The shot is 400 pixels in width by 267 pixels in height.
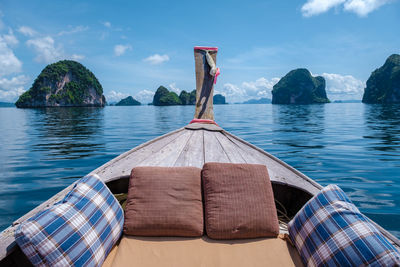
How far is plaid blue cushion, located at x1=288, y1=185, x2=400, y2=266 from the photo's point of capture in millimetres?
1172

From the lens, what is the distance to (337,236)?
4.42ft

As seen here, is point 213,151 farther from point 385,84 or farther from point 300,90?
point 300,90

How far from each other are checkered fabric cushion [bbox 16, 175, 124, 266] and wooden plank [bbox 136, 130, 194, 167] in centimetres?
85

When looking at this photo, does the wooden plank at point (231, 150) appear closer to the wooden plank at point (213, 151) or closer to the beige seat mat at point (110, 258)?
the wooden plank at point (213, 151)

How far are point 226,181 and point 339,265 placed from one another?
938 mm

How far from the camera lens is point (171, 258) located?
1524 mm

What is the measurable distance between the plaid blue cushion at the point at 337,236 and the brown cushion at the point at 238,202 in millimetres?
225

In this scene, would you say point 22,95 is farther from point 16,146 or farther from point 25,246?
point 25,246

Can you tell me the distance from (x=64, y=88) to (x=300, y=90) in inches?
3635

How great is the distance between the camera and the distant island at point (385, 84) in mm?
59978

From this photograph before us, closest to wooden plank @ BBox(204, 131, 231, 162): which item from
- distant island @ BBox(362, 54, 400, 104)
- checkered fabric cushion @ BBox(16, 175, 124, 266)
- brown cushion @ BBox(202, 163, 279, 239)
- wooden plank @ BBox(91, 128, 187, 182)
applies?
wooden plank @ BBox(91, 128, 187, 182)

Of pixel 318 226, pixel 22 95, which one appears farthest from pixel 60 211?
pixel 22 95

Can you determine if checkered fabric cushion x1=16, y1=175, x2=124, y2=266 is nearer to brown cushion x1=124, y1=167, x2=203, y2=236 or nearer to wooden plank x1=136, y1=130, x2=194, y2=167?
brown cushion x1=124, y1=167, x2=203, y2=236

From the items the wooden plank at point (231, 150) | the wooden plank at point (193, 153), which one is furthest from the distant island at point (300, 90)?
the wooden plank at point (193, 153)
